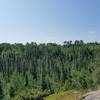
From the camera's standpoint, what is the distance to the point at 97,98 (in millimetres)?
43438

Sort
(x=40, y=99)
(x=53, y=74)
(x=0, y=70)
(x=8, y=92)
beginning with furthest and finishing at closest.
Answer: (x=0, y=70)
(x=53, y=74)
(x=8, y=92)
(x=40, y=99)

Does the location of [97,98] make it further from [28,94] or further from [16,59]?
[16,59]

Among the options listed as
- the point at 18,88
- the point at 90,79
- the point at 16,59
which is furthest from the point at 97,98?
the point at 16,59

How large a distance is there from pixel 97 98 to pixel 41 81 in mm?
86322

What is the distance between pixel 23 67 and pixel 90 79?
248 feet

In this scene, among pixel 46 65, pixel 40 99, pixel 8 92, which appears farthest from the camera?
pixel 46 65

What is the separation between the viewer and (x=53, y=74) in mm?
150875

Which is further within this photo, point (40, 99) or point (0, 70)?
point (0, 70)

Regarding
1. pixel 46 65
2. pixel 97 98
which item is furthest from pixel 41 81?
pixel 97 98

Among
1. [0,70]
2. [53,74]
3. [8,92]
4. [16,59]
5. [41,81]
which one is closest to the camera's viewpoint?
[8,92]

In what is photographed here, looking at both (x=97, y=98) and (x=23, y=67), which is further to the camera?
(x=23, y=67)

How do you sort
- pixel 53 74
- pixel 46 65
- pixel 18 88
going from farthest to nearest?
pixel 46 65 < pixel 53 74 < pixel 18 88

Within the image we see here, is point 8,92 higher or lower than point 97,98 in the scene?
lower

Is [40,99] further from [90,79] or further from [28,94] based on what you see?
[90,79]
